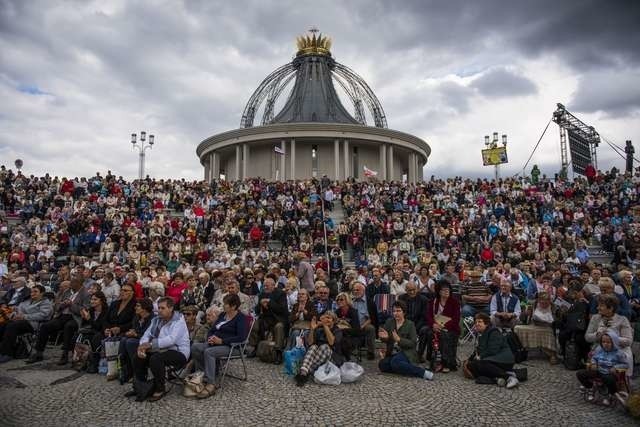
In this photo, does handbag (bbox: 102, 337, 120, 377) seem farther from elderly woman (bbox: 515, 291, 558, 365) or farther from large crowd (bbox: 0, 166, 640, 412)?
elderly woman (bbox: 515, 291, 558, 365)

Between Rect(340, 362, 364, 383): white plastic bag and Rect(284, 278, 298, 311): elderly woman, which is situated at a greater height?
Rect(284, 278, 298, 311): elderly woman

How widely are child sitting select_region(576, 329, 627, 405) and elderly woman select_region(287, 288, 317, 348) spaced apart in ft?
14.2

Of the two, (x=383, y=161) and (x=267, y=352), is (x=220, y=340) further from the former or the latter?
(x=383, y=161)

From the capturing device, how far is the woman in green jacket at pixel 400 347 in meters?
7.27

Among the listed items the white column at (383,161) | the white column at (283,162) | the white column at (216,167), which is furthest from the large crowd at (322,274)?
the white column at (216,167)

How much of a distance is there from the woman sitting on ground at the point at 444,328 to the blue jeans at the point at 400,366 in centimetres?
54

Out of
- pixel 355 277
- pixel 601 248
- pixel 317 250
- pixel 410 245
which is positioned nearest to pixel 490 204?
pixel 601 248

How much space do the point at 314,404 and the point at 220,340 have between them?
177cm

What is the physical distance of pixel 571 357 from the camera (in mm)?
7836

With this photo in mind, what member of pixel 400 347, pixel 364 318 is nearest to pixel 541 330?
pixel 400 347

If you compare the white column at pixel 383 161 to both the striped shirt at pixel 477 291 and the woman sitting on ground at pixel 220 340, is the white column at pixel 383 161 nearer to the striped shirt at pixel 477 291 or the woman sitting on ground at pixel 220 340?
the striped shirt at pixel 477 291

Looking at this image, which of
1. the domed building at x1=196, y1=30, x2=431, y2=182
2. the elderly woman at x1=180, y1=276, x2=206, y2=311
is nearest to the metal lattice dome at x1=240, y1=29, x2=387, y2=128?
the domed building at x1=196, y1=30, x2=431, y2=182

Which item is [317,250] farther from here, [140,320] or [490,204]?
[140,320]

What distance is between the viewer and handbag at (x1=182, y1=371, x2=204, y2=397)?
246 inches
